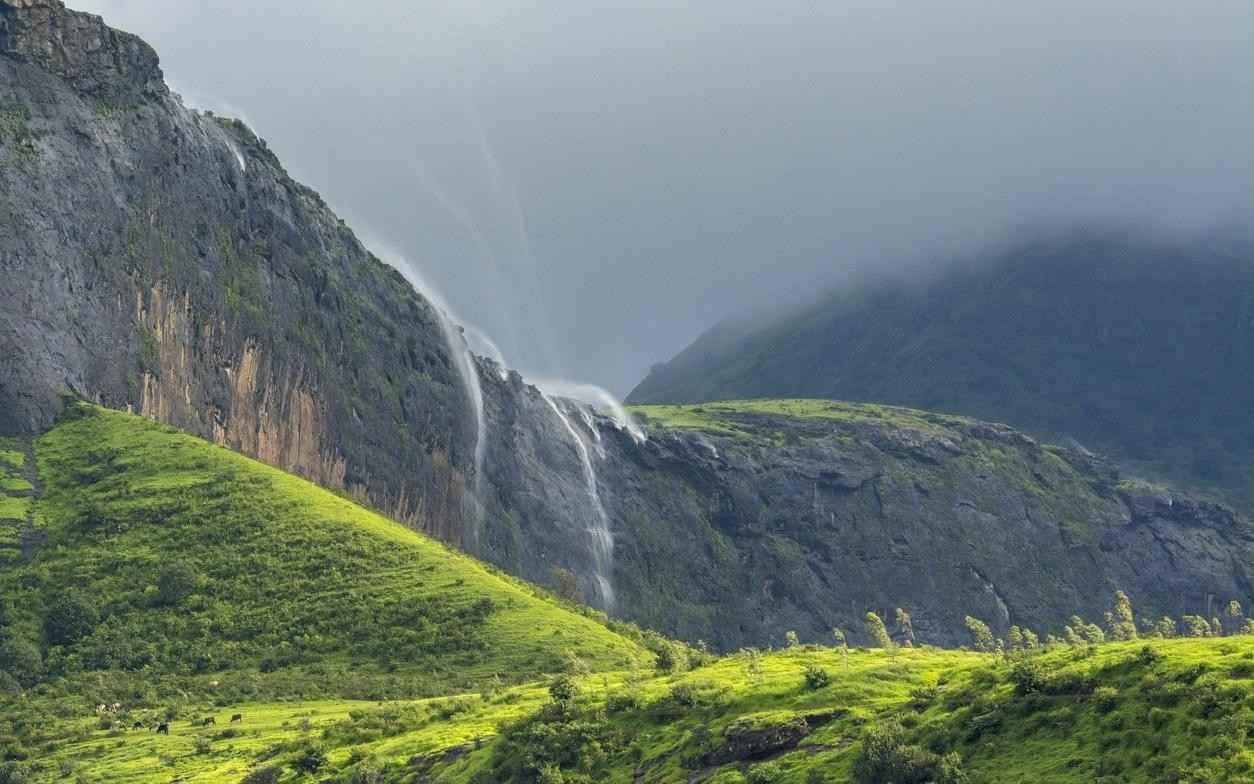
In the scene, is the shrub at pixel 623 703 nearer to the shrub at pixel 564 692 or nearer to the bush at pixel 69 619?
the shrub at pixel 564 692

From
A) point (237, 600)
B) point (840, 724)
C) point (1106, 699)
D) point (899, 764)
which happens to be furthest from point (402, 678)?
point (1106, 699)

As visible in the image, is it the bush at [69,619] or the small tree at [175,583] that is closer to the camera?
the bush at [69,619]

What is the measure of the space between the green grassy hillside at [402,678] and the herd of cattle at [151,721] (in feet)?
1.57

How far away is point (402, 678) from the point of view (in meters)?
137

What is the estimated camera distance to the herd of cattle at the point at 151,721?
116438 millimetres

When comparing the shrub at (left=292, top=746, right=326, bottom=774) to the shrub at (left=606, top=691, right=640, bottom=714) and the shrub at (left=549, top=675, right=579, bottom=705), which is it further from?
the shrub at (left=606, top=691, right=640, bottom=714)

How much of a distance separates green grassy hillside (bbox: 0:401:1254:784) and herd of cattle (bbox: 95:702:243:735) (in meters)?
0.48

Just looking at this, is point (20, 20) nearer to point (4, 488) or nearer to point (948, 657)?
point (4, 488)

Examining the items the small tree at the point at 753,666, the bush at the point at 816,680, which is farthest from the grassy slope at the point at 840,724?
the small tree at the point at 753,666

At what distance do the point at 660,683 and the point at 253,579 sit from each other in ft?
227

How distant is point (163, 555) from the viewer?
15125cm

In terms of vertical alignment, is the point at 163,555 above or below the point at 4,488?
below

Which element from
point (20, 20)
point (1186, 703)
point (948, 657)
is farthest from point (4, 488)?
point (1186, 703)

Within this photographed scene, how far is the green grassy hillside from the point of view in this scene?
63562 mm
